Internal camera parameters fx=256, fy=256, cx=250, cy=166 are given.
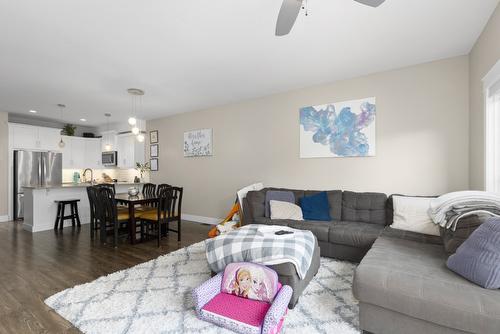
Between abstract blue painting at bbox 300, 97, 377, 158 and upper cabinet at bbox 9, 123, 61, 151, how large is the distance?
6.29 metres

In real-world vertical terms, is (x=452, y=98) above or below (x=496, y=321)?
above

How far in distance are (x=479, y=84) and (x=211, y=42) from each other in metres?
2.91

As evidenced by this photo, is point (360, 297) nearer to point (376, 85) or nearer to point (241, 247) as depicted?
point (241, 247)

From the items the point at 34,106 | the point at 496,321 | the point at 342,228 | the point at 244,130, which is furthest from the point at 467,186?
the point at 34,106

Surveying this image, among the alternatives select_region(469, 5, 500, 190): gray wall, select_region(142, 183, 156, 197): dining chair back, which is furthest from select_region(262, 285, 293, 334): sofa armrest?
select_region(142, 183, 156, 197): dining chair back

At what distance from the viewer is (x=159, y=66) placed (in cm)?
336

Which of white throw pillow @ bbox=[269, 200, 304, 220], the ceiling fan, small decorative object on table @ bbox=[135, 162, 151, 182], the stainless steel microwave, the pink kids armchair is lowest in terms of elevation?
the pink kids armchair

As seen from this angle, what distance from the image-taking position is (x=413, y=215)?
9.69ft

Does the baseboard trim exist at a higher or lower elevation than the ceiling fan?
lower

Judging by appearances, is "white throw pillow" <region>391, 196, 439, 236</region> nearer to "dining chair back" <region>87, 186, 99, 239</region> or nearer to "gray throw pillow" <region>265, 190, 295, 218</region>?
"gray throw pillow" <region>265, 190, 295, 218</region>

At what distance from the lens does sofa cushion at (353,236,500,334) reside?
144 cm

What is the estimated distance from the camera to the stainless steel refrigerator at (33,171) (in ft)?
19.3

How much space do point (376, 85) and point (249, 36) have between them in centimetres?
208

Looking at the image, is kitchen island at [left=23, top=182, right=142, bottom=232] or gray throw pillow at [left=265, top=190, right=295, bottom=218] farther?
kitchen island at [left=23, top=182, right=142, bottom=232]
